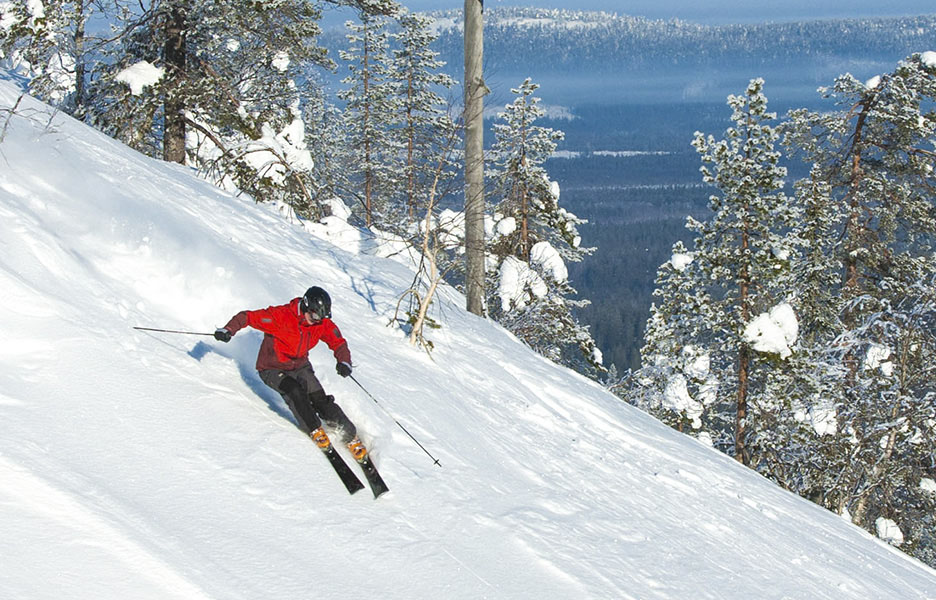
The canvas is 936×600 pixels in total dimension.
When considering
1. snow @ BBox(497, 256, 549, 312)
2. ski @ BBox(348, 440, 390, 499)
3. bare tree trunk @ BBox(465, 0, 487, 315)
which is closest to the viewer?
ski @ BBox(348, 440, 390, 499)

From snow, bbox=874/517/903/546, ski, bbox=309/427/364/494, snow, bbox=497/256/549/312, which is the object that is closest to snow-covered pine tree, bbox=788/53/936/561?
snow, bbox=874/517/903/546

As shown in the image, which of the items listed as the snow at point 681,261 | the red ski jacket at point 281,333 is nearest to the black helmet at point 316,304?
the red ski jacket at point 281,333

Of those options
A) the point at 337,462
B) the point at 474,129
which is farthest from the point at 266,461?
the point at 474,129

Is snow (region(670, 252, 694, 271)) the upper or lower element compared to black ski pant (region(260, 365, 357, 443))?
lower

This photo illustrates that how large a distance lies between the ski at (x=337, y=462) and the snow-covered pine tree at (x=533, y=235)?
48.3 feet

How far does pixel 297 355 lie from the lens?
19.0 feet

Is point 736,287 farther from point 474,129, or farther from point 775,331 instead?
point 474,129

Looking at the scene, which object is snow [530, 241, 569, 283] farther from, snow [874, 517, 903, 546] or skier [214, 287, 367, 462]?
skier [214, 287, 367, 462]

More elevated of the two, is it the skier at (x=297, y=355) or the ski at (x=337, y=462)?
the skier at (x=297, y=355)

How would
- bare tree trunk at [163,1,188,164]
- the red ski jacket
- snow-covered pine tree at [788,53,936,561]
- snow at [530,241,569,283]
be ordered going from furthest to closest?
snow at [530,241,569,283]
snow-covered pine tree at [788,53,936,561]
bare tree trunk at [163,1,188,164]
the red ski jacket

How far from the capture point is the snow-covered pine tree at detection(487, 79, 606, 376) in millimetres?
20531

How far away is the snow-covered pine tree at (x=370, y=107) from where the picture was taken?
29.0 meters

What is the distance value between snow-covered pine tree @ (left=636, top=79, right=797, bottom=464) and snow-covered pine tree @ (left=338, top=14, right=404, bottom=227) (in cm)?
1282

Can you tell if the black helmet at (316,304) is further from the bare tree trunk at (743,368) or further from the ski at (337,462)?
the bare tree trunk at (743,368)
